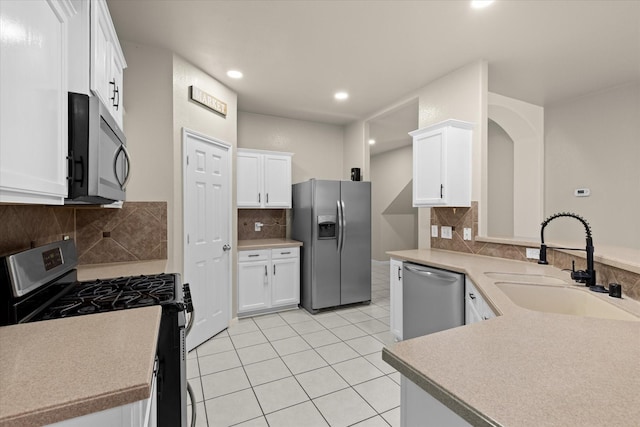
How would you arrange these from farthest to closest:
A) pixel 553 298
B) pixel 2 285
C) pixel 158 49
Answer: pixel 158 49 < pixel 553 298 < pixel 2 285

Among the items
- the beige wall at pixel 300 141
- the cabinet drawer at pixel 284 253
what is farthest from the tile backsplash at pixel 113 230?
the beige wall at pixel 300 141

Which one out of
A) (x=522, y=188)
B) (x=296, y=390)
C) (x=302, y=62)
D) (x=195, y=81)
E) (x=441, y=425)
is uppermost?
(x=302, y=62)

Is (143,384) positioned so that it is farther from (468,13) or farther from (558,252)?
(468,13)

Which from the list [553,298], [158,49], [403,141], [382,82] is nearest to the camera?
[553,298]

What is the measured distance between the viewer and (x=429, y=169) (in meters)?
2.93

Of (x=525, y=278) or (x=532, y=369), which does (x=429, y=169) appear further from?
(x=532, y=369)

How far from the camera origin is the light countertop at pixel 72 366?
25.1 inches

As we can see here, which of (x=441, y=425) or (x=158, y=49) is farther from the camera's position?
(x=158, y=49)

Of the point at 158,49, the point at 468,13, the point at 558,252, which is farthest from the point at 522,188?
the point at 158,49

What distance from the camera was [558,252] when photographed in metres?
2.19

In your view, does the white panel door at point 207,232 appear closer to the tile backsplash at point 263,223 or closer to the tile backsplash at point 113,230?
the tile backsplash at point 113,230

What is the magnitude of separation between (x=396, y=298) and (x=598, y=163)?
304 centimetres

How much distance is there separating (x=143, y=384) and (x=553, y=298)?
6.54ft

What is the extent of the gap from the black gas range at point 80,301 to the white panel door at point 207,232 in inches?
47.6
